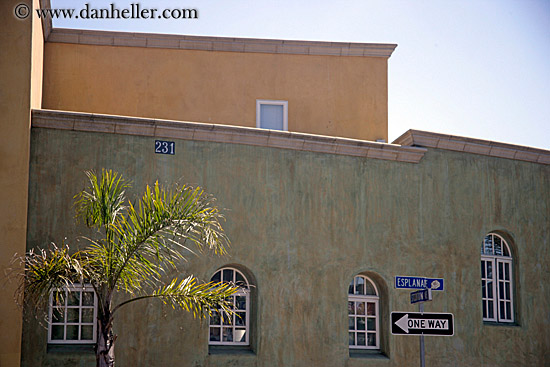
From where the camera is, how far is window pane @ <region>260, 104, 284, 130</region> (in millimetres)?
20609

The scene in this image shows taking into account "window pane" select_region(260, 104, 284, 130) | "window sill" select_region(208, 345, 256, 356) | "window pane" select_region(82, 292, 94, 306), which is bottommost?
"window sill" select_region(208, 345, 256, 356)

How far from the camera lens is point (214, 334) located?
1552 centimetres

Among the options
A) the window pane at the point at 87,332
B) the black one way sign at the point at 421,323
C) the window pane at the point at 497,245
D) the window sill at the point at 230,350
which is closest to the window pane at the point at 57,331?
the window pane at the point at 87,332

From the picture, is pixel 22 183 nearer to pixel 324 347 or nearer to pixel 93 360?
pixel 93 360

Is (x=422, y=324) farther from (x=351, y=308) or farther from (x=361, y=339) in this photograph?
(x=361, y=339)

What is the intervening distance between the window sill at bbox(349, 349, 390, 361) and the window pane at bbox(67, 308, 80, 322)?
5779 mm

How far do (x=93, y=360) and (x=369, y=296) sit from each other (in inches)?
242

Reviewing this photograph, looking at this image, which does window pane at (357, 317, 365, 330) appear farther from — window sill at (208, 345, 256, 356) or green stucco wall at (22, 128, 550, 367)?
window sill at (208, 345, 256, 356)

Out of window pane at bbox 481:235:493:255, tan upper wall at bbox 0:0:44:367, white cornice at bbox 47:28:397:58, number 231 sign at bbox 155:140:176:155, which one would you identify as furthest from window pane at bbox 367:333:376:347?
A: white cornice at bbox 47:28:397:58

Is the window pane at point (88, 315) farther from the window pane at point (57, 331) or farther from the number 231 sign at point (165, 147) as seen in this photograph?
the number 231 sign at point (165, 147)

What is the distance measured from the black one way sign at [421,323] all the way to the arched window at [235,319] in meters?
4.15

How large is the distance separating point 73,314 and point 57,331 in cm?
43

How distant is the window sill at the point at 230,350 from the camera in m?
15.2

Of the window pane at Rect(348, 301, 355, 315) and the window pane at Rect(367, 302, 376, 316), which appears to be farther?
the window pane at Rect(367, 302, 376, 316)
